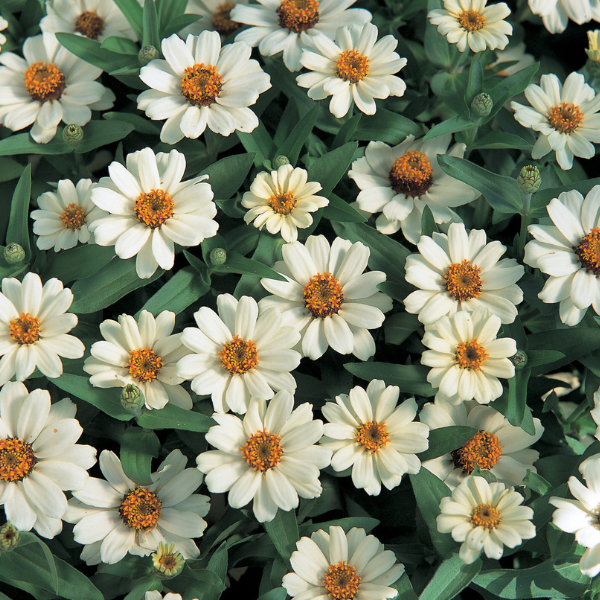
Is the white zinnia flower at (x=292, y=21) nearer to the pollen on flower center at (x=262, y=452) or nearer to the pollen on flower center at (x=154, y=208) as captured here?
the pollen on flower center at (x=154, y=208)

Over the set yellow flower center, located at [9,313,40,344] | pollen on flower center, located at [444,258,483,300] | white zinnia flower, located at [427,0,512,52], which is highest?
white zinnia flower, located at [427,0,512,52]

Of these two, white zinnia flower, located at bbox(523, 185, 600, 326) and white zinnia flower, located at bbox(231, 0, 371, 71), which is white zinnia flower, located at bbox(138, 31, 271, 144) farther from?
white zinnia flower, located at bbox(523, 185, 600, 326)

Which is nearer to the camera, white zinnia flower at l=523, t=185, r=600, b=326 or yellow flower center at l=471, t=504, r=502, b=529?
yellow flower center at l=471, t=504, r=502, b=529

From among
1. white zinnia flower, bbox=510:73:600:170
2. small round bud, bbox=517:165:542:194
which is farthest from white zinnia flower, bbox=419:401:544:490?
white zinnia flower, bbox=510:73:600:170

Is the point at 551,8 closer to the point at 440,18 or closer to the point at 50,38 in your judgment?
the point at 440,18

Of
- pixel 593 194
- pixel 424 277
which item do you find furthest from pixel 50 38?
pixel 593 194

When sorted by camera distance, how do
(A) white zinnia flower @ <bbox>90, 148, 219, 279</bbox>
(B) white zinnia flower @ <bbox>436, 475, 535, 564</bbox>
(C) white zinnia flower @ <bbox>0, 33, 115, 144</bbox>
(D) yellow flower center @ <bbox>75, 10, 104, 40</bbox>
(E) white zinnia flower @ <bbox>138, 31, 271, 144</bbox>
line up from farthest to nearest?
(D) yellow flower center @ <bbox>75, 10, 104, 40</bbox> < (C) white zinnia flower @ <bbox>0, 33, 115, 144</bbox> < (E) white zinnia flower @ <bbox>138, 31, 271, 144</bbox> < (A) white zinnia flower @ <bbox>90, 148, 219, 279</bbox> < (B) white zinnia flower @ <bbox>436, 475, 535, 564</bbox>

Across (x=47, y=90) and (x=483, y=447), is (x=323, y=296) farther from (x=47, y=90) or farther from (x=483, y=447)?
(x=47, y=90)
